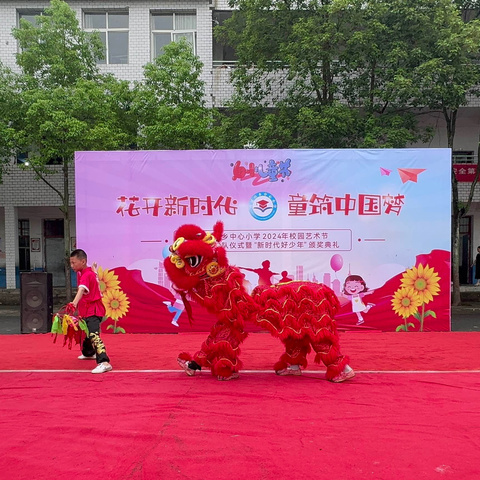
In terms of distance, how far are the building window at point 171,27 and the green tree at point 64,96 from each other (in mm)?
2860

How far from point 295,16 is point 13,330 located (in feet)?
29.7

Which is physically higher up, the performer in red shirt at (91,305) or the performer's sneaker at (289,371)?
the performer in red shirt at (91,305)

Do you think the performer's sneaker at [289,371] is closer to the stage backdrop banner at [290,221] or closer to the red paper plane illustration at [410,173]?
the stage backdrop banner at [290,221]

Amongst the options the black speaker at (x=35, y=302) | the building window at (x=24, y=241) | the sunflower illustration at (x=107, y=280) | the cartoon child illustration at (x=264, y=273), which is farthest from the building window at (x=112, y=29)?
the cartoon child illustration at (x=264, y=273)

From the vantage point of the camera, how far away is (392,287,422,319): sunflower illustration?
8.04 meters

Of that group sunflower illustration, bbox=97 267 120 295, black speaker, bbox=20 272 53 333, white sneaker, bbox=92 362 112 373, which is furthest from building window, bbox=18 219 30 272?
white sneaker, bbox=92 362 112 373

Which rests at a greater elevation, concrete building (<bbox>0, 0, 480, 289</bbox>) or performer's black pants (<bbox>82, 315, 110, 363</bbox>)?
concrete building (<bbox>0, 0, 480, 289</bbox>)

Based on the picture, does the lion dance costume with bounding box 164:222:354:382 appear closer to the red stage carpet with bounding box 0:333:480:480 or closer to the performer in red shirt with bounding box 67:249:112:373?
the red stage carpet with bounding box 0:333:480:480

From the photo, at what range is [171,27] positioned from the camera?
15.2 meters

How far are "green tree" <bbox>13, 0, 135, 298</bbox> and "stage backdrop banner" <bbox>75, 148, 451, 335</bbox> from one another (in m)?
3.39

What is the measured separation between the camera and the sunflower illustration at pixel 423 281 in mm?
8039

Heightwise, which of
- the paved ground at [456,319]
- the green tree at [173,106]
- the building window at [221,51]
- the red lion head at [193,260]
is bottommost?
the paved ground at [456,319]

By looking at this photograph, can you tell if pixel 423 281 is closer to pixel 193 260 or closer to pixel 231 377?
pixel 231 377

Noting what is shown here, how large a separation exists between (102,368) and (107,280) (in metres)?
2.93
